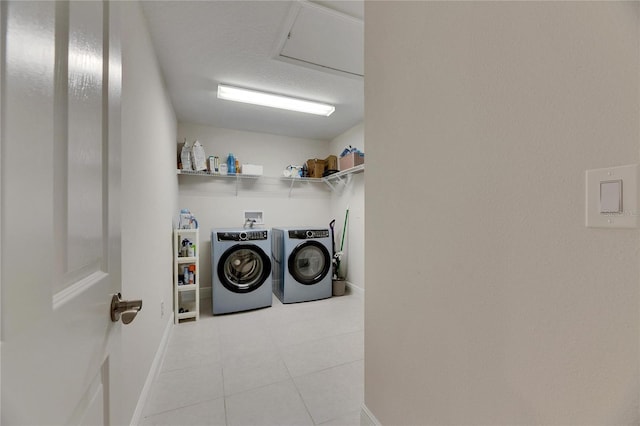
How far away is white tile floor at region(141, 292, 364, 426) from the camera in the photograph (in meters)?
1.48

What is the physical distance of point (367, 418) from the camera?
1.32 metres

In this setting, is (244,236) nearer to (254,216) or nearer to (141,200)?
(254,216)

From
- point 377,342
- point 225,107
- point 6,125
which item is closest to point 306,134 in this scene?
point 225,107

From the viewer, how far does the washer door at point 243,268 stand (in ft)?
9.55

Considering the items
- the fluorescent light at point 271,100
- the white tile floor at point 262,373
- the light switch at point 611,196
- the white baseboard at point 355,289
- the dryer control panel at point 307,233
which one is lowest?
the white tile floor at point 262,373

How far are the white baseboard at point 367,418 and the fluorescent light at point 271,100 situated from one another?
8.81 feet

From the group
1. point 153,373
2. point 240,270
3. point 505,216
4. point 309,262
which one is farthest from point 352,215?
point 505,216

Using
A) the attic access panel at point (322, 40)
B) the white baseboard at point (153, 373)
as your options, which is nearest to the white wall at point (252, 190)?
the white baseboard at point (153, 373)

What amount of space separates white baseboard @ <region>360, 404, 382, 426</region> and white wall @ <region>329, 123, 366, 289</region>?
7.17 feet

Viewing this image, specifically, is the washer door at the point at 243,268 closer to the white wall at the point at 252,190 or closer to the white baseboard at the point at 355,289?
the white wall at the point at 252,190

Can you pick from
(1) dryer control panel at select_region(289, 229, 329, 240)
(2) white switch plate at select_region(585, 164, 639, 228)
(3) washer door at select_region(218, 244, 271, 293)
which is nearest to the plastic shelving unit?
(3) washer door at select_region(218, 244, 271, 293)

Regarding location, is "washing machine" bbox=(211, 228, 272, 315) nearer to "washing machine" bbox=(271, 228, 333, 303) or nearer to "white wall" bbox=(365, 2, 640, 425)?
"washing machine" bbox=(271, 228, 333, 303)

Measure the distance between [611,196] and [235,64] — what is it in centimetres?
240

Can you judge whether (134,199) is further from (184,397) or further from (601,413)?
(601,413)
